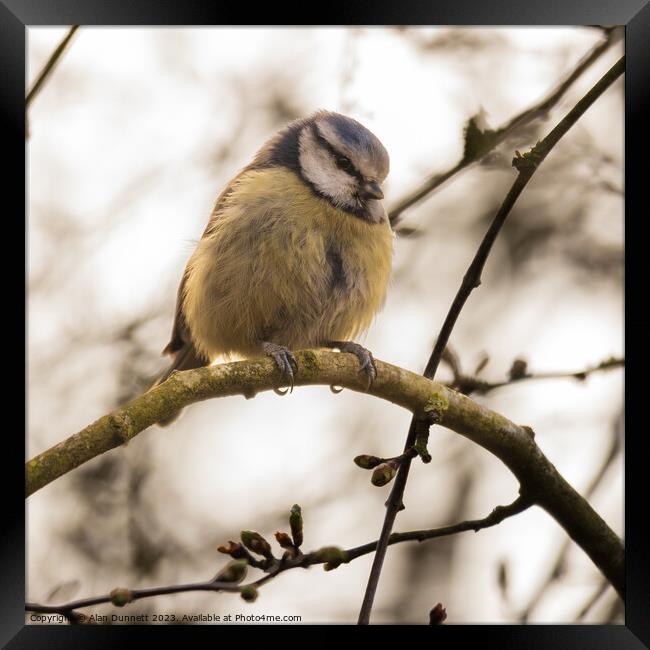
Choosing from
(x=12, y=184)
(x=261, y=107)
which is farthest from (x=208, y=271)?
(x=261, y=107)

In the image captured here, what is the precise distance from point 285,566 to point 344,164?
51.7 inches

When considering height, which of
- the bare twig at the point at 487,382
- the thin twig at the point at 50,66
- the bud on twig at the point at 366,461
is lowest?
the bud on twig at the point at 366,461

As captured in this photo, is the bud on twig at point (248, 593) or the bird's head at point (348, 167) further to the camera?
the bird's head at point (348, 167)

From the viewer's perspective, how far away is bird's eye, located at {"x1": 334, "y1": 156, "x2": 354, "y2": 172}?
2.57 metres

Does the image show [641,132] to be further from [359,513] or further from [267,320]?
[359,513]

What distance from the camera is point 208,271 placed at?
259 cm

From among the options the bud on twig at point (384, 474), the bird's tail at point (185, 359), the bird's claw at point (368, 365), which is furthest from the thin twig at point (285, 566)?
the bird's tail at point (185, 359)

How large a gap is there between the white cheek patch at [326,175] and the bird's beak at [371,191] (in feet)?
0.11

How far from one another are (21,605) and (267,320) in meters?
0.99

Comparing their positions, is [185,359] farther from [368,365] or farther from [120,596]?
[120,596]

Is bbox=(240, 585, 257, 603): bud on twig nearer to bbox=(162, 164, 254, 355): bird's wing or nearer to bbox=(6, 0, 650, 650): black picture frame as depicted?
bbox=(6, 0, 650, 650): black picture frame

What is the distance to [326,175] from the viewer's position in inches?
102

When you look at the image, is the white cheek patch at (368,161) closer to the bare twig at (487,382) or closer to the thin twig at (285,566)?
the bare twig at (487,382)

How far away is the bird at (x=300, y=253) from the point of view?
2.44 metres
